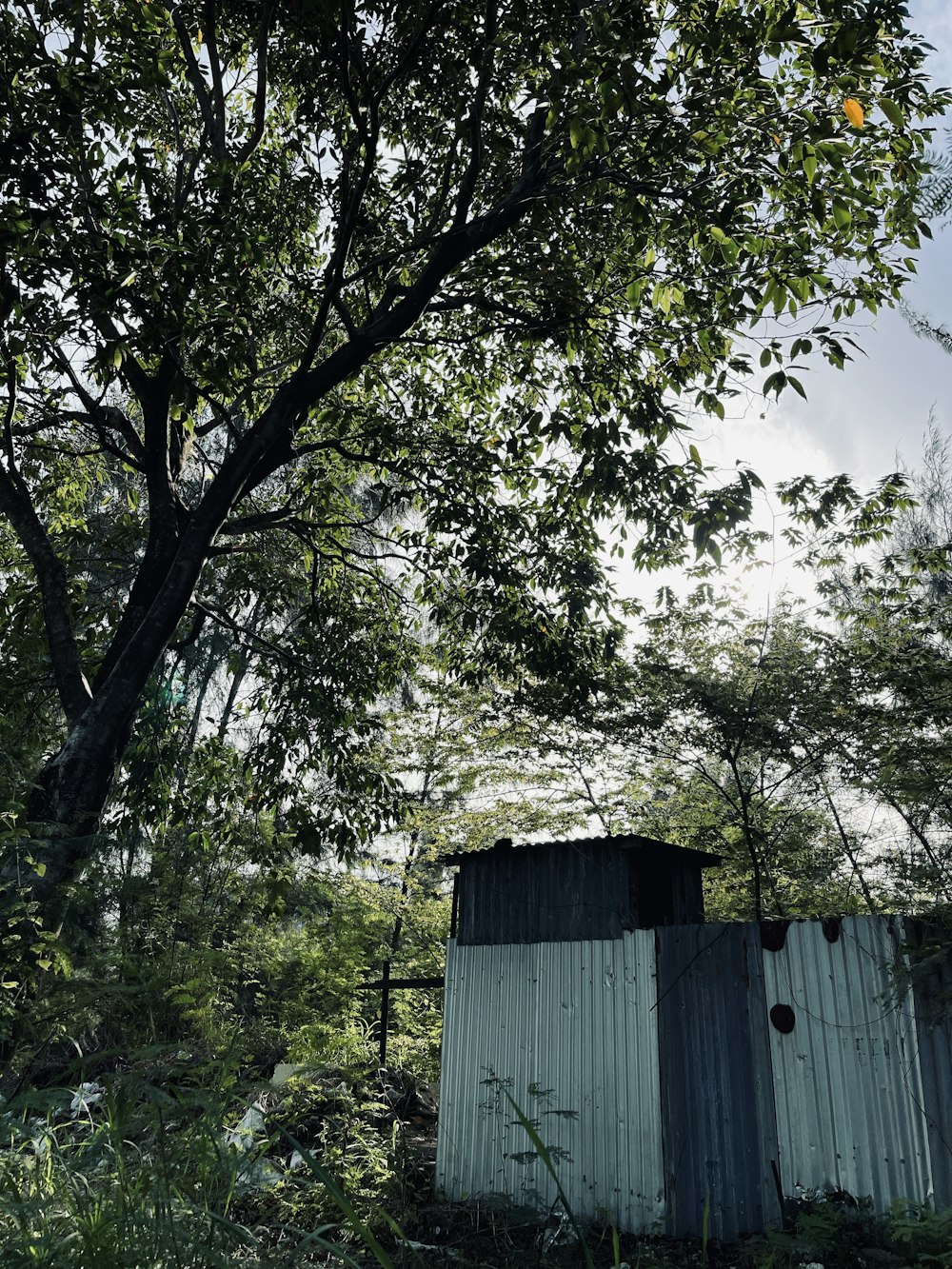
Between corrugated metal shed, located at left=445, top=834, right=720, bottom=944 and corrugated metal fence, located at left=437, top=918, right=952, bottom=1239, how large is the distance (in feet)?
0.72

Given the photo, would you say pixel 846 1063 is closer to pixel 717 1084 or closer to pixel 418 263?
pixel 717 1084

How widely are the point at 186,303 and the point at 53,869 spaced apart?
410 cm

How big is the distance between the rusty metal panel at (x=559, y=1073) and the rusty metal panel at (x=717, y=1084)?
163mm

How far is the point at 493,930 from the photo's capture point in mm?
9242

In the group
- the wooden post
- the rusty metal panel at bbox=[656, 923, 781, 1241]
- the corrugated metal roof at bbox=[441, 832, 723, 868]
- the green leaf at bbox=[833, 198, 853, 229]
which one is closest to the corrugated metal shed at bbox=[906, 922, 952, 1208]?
the rusty metal panel at bbox=[656, 923, 781, 1241]

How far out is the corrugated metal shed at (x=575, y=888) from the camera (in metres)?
8.37

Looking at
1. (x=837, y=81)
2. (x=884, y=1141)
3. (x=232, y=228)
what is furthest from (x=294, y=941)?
(x=837, y=81)

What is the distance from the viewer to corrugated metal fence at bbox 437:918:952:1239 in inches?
242

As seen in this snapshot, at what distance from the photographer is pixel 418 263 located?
8.73 meters

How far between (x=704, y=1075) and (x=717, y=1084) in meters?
0.13

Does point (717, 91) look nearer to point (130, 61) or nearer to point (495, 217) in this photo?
point (495, 217)

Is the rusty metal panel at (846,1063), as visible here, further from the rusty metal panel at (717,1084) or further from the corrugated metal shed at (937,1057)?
the rusty metal panel at (717,1084)

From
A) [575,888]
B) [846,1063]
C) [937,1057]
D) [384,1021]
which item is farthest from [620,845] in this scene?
[384,1021]

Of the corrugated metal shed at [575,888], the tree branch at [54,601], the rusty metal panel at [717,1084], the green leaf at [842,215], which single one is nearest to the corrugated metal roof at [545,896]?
the corrugated metal shed at [575,888]
